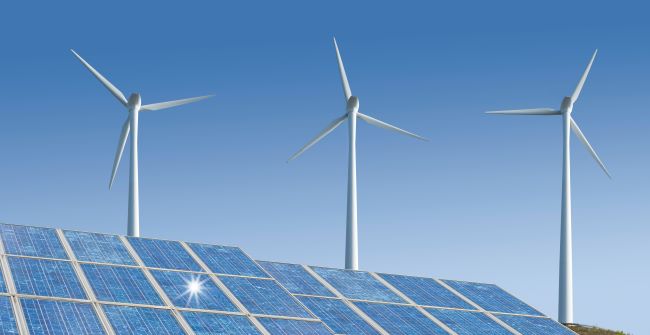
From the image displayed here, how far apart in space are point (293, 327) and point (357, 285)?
9.51m

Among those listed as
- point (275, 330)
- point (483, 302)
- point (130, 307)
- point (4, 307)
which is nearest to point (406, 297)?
point (483, 302)

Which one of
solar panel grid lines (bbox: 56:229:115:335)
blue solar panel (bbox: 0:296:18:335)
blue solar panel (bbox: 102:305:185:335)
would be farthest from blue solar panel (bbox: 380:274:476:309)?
blue solar panel (bbox: 0:296:18:335)

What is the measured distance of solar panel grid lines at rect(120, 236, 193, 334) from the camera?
33234mm

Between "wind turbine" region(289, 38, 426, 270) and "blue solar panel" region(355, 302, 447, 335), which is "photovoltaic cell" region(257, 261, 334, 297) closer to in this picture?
"blue solar panel" region(355, 302, 447, 335)

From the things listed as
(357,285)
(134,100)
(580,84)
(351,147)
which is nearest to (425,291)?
(357,285)

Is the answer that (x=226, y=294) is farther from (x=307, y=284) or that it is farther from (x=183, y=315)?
(x=307, y=284)

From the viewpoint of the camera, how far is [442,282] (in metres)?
47.6

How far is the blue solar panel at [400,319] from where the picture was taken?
39.2 meters

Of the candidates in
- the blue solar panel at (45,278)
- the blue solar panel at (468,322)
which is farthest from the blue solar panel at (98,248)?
the blue solar panel at (468,322)

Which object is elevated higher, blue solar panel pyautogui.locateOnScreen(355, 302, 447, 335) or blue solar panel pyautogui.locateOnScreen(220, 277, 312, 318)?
blue solar panel pyautogui.locateOnScreen(220, 277, 312, 318)

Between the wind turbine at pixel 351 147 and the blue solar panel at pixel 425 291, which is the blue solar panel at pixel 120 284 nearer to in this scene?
the blue solar panel at pixel 425 291

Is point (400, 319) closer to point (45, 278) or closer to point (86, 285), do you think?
point (86, 285)

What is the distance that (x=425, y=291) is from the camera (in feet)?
149

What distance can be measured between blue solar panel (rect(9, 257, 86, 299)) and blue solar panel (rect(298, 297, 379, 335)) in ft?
28.6
